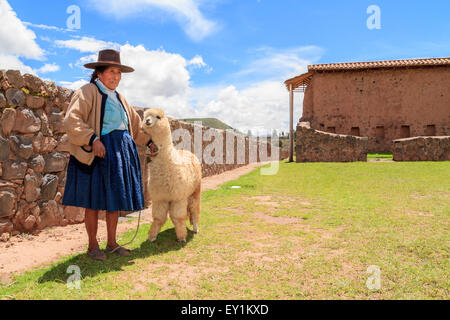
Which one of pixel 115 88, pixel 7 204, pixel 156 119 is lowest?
pixel 7 204

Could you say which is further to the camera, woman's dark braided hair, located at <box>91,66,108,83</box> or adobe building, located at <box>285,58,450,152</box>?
adobe building, located at <box>285,58,450,152</box>

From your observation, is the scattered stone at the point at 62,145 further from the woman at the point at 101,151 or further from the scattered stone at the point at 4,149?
the woman at the point at 101,151

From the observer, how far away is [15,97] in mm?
3559

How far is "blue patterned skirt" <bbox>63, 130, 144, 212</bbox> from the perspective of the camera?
2.80 metres

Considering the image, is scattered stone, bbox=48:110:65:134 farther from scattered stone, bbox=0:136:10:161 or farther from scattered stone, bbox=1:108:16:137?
scattered stone, bbox=0:136:10:161

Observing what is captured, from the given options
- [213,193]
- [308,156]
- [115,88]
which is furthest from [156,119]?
[308,156]

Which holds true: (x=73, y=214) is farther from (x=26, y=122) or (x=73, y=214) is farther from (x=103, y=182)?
(x=103, y=182)

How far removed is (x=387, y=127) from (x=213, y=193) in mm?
18661

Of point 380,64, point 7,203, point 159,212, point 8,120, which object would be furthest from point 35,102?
point 380,64

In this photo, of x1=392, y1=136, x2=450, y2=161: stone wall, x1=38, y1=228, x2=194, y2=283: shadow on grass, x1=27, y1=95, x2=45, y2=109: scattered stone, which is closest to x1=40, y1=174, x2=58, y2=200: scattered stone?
x1=27, y1=95, x2=45, y2=109: scattered stone

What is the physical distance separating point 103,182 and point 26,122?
66.1 inches

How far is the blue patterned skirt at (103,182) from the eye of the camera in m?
2.80

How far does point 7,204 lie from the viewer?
3.44m
